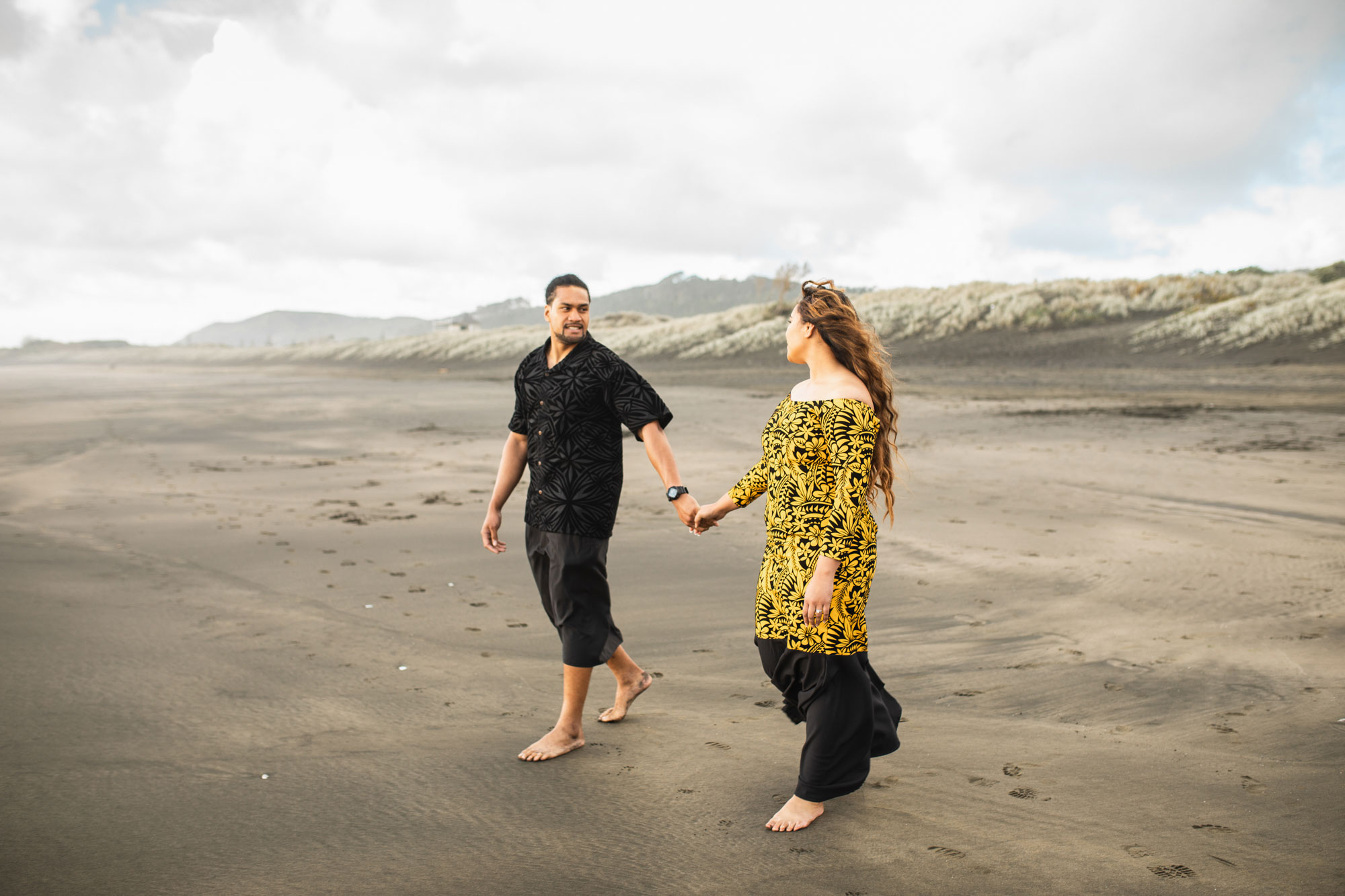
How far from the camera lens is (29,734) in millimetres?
3582

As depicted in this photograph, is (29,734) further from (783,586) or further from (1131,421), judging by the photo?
(1131,421)

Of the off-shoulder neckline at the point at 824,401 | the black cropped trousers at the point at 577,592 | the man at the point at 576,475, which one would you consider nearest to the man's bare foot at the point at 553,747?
the man at the point at 576,475

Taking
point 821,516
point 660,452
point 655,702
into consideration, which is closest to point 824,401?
point 821,516

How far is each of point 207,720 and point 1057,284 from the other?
1445 inches

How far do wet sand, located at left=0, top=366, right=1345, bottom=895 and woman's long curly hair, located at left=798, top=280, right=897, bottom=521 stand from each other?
1.19 m

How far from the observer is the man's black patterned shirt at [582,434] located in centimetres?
346

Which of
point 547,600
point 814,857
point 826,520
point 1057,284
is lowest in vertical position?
point 814,857

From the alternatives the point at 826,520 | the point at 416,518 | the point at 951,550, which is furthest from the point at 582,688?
the point at 416,518

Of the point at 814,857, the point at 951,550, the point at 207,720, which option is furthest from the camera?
the point at 951,550

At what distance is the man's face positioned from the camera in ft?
11.6

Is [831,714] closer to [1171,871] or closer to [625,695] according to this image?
[1171,871]

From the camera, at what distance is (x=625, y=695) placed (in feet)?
12.5

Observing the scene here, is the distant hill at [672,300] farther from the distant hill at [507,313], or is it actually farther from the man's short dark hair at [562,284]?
the man's short dark hair at [562,284]

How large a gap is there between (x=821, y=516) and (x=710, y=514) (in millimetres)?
579
